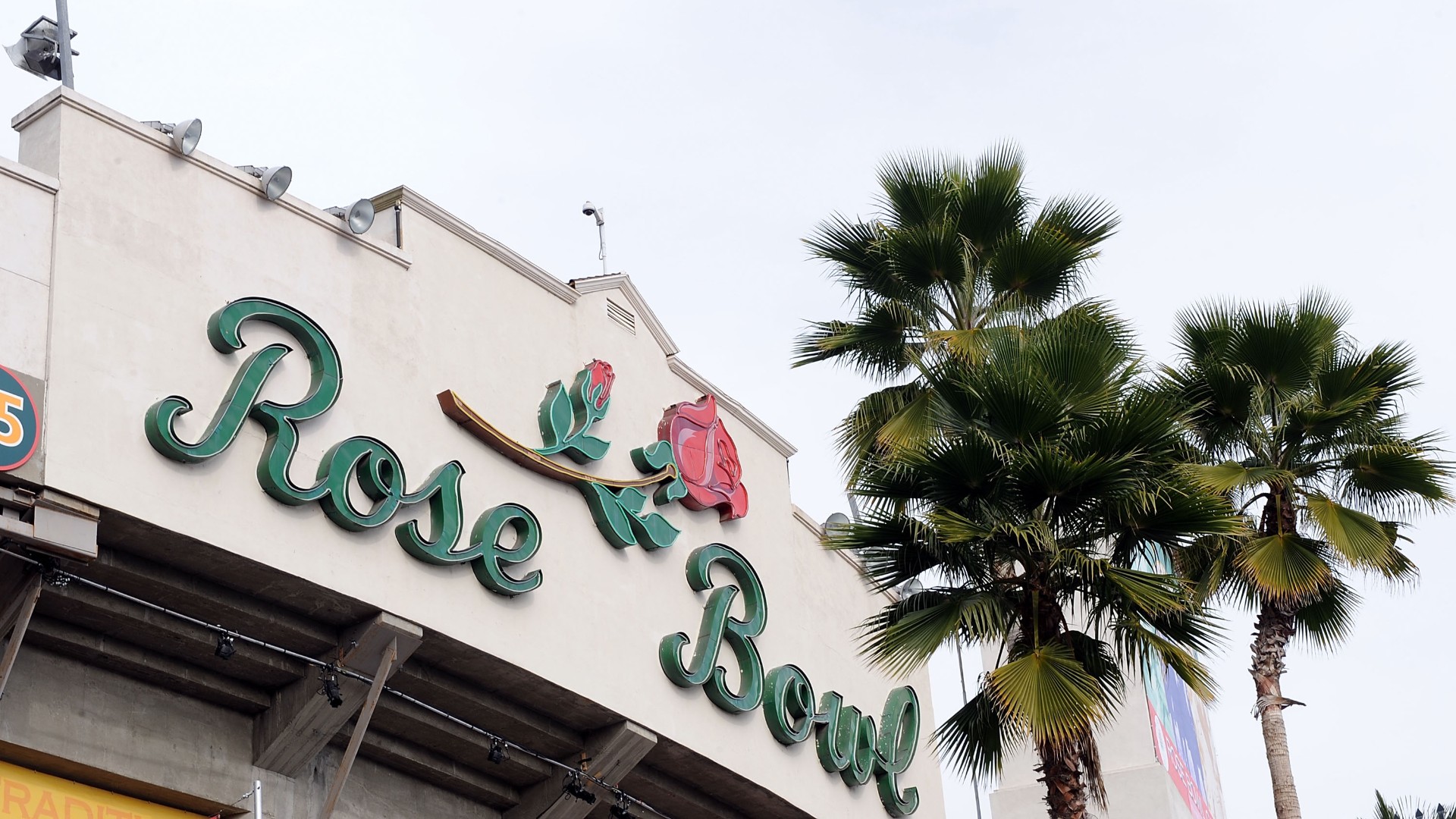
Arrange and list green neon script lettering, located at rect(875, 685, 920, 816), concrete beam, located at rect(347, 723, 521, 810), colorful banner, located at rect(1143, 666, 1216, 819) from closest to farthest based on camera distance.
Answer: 1. concrete beam, located at rect(347, 723, 521, 810)
2. green neon script lettering, located at rect(875, 685, 920, 816)
3. colorful banner, located at rect(1143, 666, 1216, 819)

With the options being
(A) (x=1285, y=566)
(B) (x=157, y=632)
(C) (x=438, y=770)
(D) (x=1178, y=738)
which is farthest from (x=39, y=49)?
(D) (x=1178, y=738)

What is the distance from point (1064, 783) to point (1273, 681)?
4764 mm

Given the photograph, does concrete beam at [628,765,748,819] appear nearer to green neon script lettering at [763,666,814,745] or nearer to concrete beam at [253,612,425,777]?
green neon script lettering at [763,666,814,745]

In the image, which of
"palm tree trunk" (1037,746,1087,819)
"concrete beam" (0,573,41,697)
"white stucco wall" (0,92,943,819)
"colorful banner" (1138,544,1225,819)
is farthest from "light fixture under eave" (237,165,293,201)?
"colorful banner" (1138,544,1225,819)

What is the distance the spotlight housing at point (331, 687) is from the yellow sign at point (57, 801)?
1841 millimetres

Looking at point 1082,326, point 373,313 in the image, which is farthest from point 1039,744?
point 373,313

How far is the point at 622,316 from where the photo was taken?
24422 millimetres

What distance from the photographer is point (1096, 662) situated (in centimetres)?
1764

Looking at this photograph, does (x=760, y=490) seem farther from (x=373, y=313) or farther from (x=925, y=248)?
(x=373, y=313)

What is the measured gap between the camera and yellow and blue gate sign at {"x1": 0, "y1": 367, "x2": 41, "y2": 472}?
16141 mm

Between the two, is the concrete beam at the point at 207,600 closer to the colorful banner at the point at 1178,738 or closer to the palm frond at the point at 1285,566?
the palm frond at the point at 1285,566

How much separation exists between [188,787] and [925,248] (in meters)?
10.4

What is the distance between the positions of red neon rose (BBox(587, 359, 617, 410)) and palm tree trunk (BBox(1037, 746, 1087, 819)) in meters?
7.96

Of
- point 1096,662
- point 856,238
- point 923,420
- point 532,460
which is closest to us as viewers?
point 1096,662
